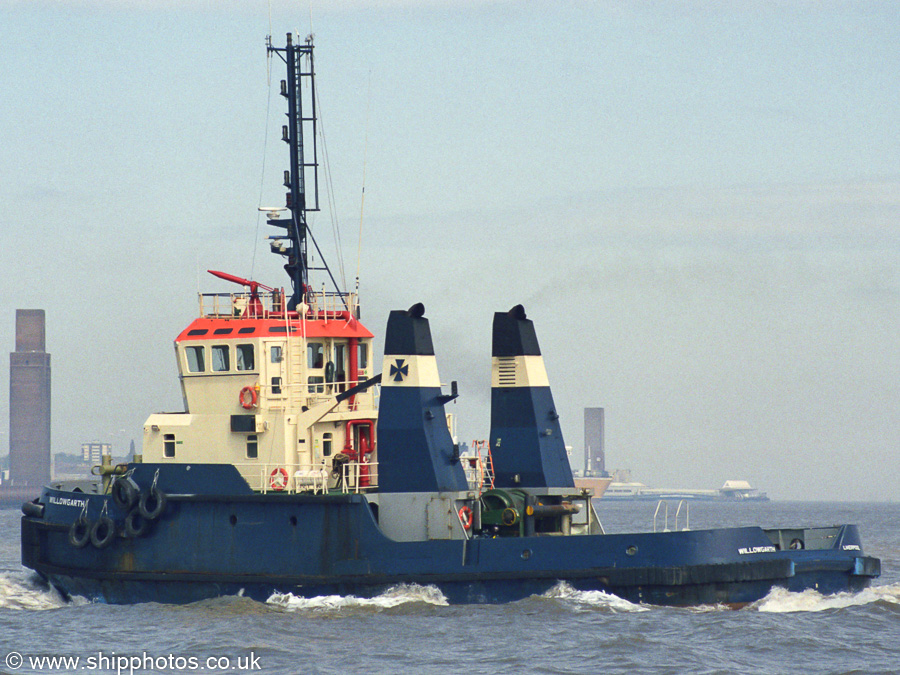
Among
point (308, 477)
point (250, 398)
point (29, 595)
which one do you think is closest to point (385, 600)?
point (308, 477)

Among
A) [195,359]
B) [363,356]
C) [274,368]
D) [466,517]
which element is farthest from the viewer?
[363,356]

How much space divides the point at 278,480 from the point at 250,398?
58.8 inches

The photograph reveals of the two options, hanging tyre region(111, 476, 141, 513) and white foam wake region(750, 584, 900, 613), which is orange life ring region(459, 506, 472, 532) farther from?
hanging tyre region(111, 476, 141, 513)

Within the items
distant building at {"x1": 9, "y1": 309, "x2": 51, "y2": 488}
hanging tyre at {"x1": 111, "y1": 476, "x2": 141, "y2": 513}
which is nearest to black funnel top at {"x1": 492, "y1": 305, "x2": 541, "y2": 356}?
hanging tyre at {"x1": 111, "y1": 476, "x2": 141, "y2": 513}

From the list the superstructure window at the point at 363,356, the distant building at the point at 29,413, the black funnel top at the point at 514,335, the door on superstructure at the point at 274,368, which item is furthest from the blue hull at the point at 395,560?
the distant building at the point at 29,413

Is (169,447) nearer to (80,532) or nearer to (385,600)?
(80,532)

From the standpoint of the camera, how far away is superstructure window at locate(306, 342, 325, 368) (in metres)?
22.6

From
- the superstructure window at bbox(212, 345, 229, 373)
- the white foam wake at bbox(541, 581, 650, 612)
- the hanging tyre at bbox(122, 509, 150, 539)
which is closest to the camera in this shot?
the white foam wake at bbox(541, 581, 650, 612)

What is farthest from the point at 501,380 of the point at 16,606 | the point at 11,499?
the point at 11,499

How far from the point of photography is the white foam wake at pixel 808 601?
772 inches

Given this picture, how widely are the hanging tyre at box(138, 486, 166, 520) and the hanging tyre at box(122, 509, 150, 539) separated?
0.38 ft

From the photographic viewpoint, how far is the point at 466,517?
20.8m

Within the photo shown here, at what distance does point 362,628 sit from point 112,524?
18.2ft

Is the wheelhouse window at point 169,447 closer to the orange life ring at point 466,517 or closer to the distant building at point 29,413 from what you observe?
the orange life ring at point 466,517
